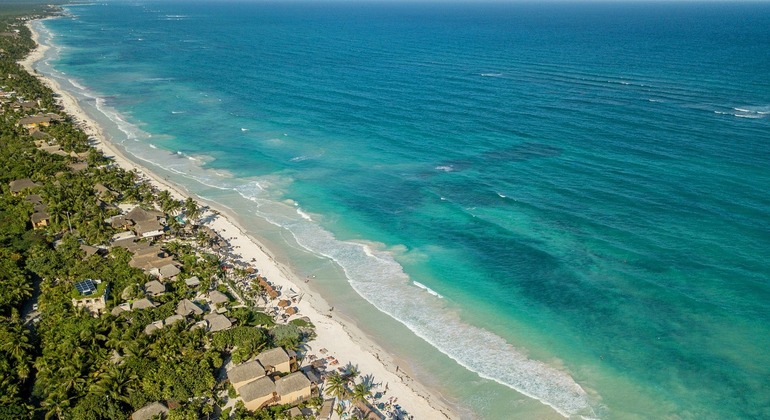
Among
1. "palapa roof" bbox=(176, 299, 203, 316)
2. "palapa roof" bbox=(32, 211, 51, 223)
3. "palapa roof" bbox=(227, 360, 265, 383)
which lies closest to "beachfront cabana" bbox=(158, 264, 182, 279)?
"palapa roof" bbox=(176, 299, 203, 316)

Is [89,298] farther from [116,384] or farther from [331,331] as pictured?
[331,331]

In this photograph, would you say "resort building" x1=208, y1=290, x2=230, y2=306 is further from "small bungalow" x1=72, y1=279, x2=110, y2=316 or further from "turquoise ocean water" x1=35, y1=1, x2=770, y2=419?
"turquoise ocean water" x1=35, y1=1, x2=770, y2=419

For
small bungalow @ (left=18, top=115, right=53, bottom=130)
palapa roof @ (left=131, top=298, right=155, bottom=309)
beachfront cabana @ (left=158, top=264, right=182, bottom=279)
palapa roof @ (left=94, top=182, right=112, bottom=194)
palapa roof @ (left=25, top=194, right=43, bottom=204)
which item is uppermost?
small bungalow @ (left=18, top=115, right=53, bottom=130)

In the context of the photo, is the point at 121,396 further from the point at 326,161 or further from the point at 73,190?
the point at 326,161

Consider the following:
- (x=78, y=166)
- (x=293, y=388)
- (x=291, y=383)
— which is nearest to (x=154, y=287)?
(x=291, y=383)

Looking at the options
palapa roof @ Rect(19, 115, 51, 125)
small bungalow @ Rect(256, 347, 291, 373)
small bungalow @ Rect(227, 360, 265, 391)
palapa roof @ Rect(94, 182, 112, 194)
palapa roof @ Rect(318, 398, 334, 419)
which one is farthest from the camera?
palapa roof @ Rect(19, 115, 51, 125)

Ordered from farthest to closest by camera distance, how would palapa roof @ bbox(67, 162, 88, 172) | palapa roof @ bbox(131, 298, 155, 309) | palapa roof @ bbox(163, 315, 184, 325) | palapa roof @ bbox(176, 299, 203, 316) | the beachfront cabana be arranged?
palapa roof @ bbox(67, 162, 88, 172) → the beachfront cabana → palapa roof @ bbox(131, 298, 155, 309) → palapa roof @ bbox(176, 299, 203, 316) → palapa roof @ bbox(163, 315, 184, 325)

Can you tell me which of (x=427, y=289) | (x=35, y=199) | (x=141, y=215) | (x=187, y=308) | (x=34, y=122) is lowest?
(x=427, y=289)

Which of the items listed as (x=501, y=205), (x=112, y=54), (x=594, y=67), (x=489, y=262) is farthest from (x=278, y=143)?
(x=112, y=54)
